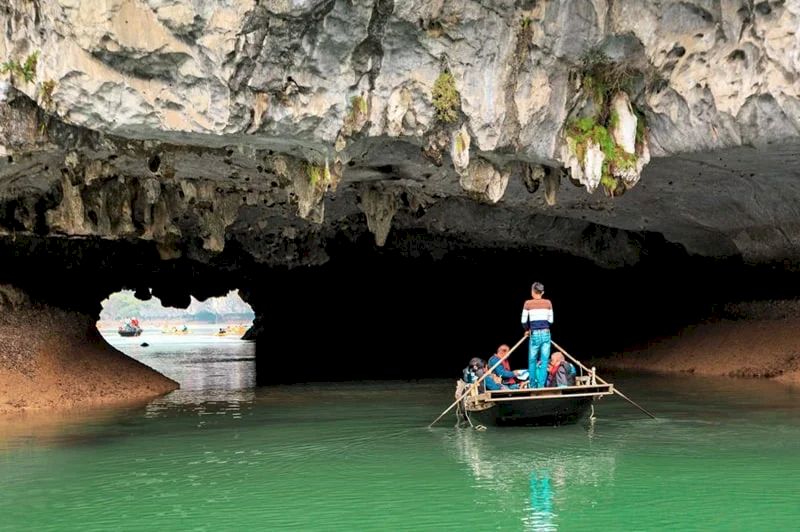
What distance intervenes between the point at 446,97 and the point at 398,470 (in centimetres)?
646

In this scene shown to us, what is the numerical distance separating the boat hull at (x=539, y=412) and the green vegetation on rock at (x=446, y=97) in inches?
202

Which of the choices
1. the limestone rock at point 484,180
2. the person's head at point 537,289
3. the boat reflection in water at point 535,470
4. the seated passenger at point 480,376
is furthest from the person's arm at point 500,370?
the limestone rock at point 484,180

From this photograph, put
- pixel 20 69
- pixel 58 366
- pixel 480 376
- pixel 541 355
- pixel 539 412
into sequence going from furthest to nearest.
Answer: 1. pixel 58 366
2. pixel 480 376
3. pixel 541 355
4. pixel 539 412
5. pixel 20 69

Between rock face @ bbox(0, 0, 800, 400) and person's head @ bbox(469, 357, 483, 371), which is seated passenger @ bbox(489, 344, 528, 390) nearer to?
person's head @ bbox(469, 357, 483, 371)

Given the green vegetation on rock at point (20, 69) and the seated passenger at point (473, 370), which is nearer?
the green vegetation on rock at point (20, 69)

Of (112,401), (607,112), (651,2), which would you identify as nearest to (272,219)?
(112,401)

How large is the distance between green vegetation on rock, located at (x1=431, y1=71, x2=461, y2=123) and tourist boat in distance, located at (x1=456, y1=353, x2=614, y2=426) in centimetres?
485

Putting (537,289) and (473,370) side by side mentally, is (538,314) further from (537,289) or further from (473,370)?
(473,370)

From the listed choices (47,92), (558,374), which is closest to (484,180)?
(558,374)

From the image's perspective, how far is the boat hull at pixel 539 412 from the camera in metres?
15.2

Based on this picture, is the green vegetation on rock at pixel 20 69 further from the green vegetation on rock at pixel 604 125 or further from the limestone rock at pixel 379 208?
the green vegetation on rock at pixel 604 125

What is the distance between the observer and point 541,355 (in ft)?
51.9

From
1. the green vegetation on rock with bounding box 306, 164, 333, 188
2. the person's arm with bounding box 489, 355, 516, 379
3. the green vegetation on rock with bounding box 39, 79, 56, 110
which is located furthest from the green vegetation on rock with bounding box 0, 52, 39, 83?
the person's arm with bounding box 489, 355, 516, 379

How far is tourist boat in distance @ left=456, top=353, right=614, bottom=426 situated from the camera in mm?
15086
